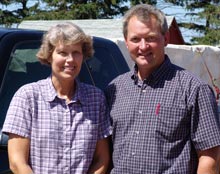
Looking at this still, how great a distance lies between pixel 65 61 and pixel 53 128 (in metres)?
0.35

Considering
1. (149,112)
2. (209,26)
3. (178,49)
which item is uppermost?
(149,112)

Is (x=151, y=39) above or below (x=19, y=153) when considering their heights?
above

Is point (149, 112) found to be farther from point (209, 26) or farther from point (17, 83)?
point (209, 26)

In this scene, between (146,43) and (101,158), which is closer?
(146,43)

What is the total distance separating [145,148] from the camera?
2787 mm

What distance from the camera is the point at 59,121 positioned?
279cm

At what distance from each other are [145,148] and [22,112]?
0.66m

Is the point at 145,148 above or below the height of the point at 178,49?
above

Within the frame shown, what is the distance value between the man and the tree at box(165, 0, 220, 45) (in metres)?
28.3

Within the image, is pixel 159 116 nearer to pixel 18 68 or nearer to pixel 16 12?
pixel 18 68

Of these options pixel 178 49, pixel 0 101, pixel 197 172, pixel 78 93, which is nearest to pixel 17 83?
pixel 0 101

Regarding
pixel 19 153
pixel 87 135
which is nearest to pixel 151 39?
pixel 87 135

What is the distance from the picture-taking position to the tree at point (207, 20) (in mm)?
31312

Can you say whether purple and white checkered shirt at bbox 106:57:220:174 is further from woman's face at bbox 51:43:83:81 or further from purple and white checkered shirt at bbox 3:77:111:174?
woman's face at bbox 51:43:83:81
